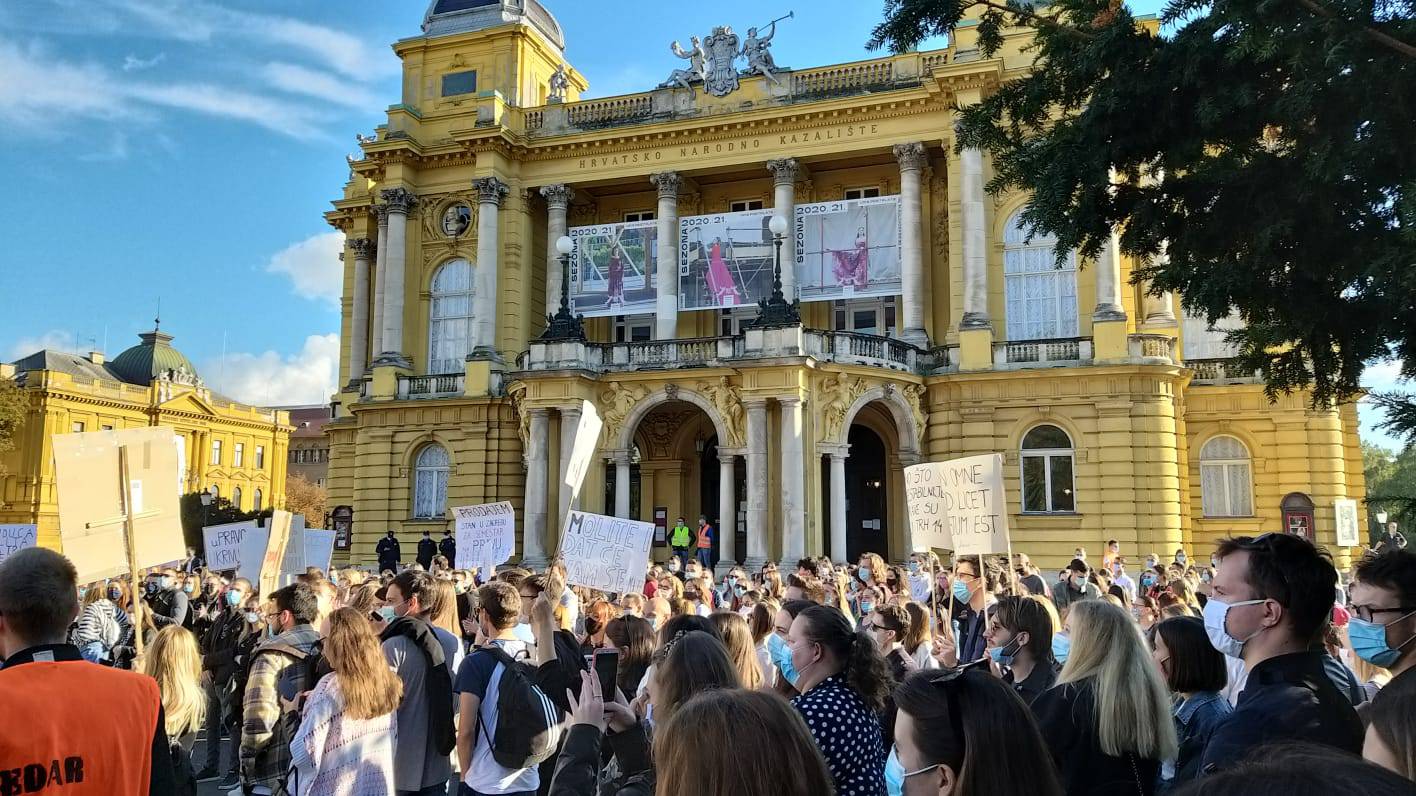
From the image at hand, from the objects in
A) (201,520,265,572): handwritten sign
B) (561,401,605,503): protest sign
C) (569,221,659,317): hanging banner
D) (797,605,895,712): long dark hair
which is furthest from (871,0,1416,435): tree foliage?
(569,221,659,317): hanging banner

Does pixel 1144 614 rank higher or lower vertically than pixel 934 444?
lower

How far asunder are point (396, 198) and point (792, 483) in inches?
767

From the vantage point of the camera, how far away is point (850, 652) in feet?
16.4

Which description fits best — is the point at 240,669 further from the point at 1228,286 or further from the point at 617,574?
the point at 1228,286

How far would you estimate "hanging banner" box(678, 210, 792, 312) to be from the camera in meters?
33.6

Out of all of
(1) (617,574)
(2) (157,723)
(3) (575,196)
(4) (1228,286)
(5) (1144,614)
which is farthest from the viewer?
(3) (575,196)

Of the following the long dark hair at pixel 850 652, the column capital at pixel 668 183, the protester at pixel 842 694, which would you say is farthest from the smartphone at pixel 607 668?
the column capital at pixel 668 183

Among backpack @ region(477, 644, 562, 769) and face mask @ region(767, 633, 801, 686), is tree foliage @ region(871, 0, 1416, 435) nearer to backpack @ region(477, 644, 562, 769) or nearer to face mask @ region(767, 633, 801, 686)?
face mask @ region(767, 633, 801, 686)

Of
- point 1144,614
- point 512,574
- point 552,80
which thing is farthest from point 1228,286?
point 552,80

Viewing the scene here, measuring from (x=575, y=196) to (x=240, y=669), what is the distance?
1136 inches

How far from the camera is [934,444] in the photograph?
30.8 metres

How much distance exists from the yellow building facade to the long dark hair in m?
71.3

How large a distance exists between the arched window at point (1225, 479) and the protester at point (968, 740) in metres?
31.7

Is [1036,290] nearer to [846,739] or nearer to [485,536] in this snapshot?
[485,536]
